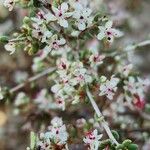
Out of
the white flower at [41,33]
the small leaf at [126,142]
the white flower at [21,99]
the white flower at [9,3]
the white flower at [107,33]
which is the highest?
the white flower at [21,99]

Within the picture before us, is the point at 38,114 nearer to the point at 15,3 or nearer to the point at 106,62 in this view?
the point at 106,62

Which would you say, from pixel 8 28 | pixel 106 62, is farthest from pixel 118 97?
pixel 8 28

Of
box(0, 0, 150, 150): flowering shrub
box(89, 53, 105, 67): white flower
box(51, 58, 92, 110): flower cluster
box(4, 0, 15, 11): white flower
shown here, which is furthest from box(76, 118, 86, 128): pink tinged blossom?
box(4, 0, 15, 11): white flower

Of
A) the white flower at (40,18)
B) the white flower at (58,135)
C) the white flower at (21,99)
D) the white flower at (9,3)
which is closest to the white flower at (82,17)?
the white flower at (40,18)

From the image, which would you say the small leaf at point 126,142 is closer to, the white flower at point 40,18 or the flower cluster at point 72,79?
the flower cluster at point 72,79

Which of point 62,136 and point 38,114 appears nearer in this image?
point 62,136

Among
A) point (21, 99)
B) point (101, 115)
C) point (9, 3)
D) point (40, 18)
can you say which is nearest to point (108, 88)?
point (101, 115)
